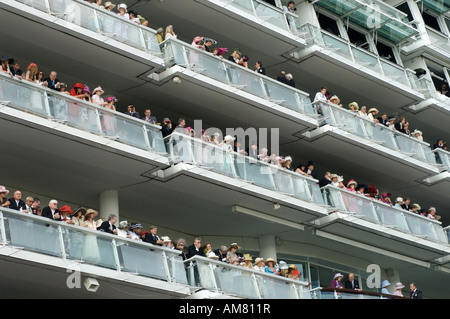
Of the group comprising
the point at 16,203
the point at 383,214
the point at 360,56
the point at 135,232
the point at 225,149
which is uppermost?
the point at 360,56

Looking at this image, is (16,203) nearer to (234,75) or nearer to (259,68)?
(234,75)

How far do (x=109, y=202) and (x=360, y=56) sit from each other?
11.8 m

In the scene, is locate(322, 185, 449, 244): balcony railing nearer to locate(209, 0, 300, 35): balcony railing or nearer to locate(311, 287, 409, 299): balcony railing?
locate(311, 287, 409, 299): balcony railing

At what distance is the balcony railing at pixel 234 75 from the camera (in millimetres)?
29439

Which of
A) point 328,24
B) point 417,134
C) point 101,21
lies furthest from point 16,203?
point 417,134

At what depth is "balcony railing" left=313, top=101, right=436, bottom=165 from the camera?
33125 mm

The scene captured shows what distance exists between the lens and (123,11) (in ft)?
94.3

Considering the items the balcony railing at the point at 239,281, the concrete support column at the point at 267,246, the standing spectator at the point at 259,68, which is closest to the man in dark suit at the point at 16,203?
the balcony railing at the point at 239,281

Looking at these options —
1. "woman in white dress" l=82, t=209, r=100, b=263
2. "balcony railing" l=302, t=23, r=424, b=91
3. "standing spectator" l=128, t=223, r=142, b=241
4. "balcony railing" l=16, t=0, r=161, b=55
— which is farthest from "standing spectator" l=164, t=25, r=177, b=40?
"woman in white dress" l=82, t=209, r=100, b=263

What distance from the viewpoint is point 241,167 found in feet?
95.1

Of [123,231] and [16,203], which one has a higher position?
[16,203]

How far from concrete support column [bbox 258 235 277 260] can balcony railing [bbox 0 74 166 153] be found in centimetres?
579

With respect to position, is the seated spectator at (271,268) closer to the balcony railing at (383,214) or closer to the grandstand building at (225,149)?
the grandstand building at (225,149)
